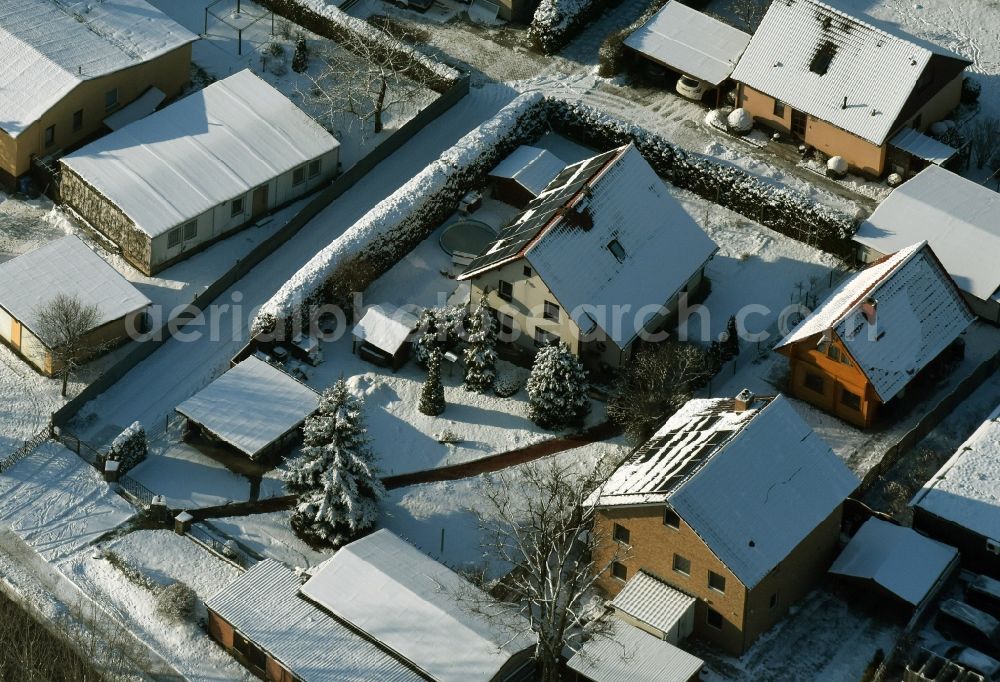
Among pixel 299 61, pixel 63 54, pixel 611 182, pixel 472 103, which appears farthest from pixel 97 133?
pixel 611 182

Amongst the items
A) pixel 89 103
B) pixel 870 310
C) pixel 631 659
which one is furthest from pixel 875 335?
pixel 89 103

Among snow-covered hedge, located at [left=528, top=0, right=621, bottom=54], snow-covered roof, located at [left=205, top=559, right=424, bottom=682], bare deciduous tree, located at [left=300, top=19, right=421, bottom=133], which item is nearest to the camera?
snow-covered roof, located at [left=205, top=559, right=424, bottom=682]

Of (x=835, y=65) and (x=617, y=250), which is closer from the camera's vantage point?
(x=617, y=250)

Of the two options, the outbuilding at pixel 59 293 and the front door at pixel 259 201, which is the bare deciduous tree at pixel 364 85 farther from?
the outbuilding at pixel 59 293

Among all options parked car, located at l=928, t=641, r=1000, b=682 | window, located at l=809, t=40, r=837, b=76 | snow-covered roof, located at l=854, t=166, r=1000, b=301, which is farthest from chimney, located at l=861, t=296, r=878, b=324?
window, located at l=809, t=40, r=837, b=76

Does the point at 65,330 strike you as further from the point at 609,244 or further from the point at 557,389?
the point at 609,244

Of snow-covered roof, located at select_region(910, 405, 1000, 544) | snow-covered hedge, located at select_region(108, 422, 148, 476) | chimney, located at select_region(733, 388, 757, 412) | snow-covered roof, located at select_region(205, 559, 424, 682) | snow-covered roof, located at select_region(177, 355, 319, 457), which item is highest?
chimney, located at select_region(733, 388, 757, 412)

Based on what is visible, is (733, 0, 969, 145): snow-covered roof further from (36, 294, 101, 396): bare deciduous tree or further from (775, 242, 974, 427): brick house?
(36, 294, 101, 396): bare deciduous tree
